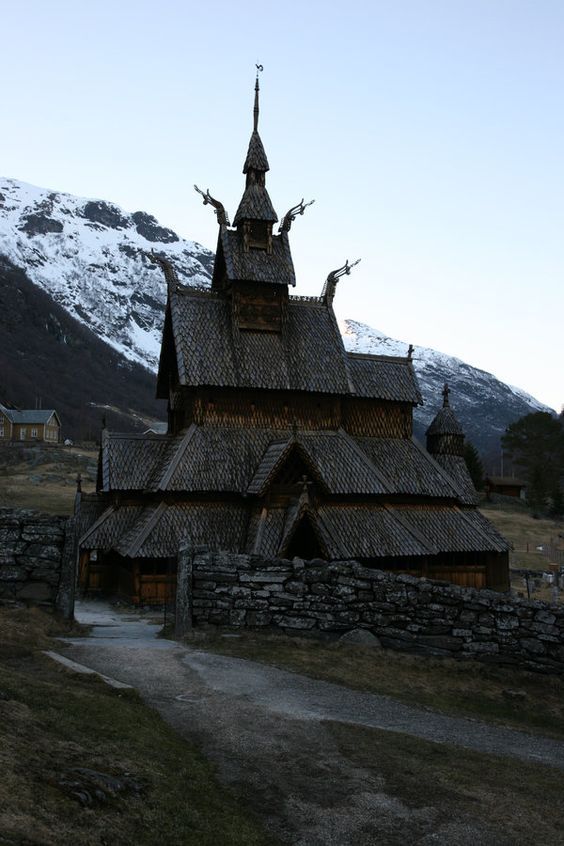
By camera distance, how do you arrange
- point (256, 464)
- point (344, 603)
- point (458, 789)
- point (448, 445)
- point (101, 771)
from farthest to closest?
point (448, 445) → point (256, 464) → point (344, 603) → point (458, 789) → point (101, 771)

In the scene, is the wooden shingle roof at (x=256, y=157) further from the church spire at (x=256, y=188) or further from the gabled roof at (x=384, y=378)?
the gabled roof at (x=384, y=378)

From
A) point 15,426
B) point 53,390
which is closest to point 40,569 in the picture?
point 15,426

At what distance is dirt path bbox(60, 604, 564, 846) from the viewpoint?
7629 mm

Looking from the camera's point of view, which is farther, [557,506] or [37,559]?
[557,506]

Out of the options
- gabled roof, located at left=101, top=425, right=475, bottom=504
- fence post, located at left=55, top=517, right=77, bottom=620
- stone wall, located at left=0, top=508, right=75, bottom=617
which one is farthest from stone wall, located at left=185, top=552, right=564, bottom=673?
gabled roof, located at left=101, top=425, right=475, bottom=504

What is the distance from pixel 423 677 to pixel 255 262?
22264 mm

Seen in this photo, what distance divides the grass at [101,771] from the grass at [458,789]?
178 centimetres

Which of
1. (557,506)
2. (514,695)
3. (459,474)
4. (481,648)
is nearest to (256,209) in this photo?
(459,474)

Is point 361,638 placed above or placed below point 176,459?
below

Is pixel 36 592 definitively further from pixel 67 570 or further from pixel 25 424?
pixel 25 424

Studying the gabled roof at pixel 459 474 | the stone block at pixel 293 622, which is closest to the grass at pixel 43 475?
the gabled roof at pixel 459 474

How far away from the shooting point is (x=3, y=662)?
468 inches

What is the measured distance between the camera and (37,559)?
16891 mm

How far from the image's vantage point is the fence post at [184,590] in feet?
56.1
